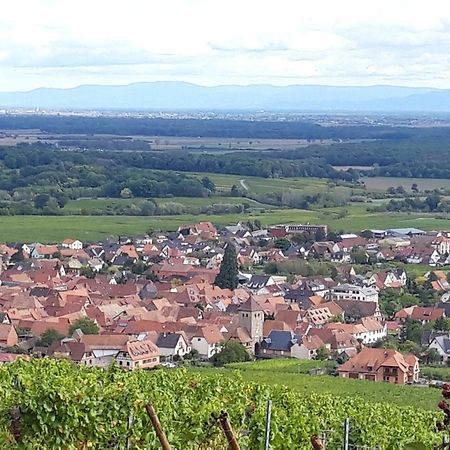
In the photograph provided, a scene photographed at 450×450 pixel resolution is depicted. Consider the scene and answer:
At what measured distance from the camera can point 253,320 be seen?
38.4m

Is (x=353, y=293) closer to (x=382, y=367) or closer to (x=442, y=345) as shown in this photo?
(x=442, y=345)

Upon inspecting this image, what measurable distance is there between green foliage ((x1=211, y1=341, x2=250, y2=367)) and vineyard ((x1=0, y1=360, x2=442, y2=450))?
62.2 feet

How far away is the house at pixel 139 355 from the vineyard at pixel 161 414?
59.7 feet

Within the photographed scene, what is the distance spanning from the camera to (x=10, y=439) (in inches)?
411

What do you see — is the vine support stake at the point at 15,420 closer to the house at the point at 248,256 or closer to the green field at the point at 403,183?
the house at the point at 248,256

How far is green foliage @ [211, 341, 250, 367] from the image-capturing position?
33.8m

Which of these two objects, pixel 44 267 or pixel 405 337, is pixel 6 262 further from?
pixel 405 337

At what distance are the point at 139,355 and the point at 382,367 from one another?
803cm

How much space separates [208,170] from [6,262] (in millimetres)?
49129

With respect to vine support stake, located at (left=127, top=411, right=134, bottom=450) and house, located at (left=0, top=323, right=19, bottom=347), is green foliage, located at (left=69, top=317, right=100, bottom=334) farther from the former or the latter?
vine support stake, located at (left=127, top=411, right=134, bottom=450)

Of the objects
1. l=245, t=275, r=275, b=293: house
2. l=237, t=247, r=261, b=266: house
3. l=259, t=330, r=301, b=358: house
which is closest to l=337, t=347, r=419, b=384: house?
l=259, t=330, r=301, b=358: house

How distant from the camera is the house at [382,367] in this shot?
30.7 meters

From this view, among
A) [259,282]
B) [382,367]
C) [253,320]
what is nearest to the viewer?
[382,367]

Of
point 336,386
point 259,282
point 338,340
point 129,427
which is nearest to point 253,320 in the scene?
point 338,340
